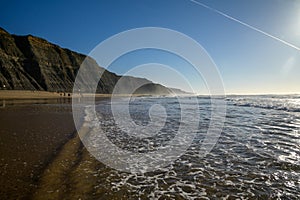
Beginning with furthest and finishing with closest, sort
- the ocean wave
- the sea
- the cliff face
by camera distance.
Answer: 1. the cliff face
2. the ocean wave
3. the sea

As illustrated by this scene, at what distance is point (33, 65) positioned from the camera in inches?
2891

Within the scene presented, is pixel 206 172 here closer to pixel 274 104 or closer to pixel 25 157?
pixel 25 157

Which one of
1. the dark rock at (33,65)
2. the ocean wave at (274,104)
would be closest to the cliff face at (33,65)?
the dark rock at (33,65)

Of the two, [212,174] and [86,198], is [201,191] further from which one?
[86,198]

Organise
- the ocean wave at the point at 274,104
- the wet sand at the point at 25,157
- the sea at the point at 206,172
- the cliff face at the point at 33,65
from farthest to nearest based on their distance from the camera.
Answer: the cliff face at the point at 33,65
the ocean wave at the point at 274,104
the sea at the point at 206,172
the wet sand at the point at 25,157

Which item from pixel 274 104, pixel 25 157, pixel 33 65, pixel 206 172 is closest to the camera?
pixel 206 172

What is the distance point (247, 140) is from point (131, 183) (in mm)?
7181

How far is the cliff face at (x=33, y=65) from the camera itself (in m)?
62.8

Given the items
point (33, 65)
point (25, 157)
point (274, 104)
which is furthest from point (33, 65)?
point (25, 157)

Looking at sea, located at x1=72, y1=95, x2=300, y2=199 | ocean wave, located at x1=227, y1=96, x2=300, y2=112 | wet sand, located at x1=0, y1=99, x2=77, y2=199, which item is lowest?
wet sand, located at x1=0, y1=99, x2=77, y2=199

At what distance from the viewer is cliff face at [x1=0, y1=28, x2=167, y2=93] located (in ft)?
206

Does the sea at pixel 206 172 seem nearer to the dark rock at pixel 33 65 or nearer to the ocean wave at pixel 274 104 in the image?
the ocean wave at pixel 274 104

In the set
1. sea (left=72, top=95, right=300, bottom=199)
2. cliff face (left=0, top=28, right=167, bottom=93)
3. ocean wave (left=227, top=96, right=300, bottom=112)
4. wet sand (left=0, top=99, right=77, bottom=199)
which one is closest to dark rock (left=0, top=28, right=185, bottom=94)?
cliff face (left=0, top=28, right=167, bottom=93)

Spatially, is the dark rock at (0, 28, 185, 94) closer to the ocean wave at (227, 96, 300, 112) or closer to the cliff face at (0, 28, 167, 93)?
the cliff face at (0, 28, 167, 93)
